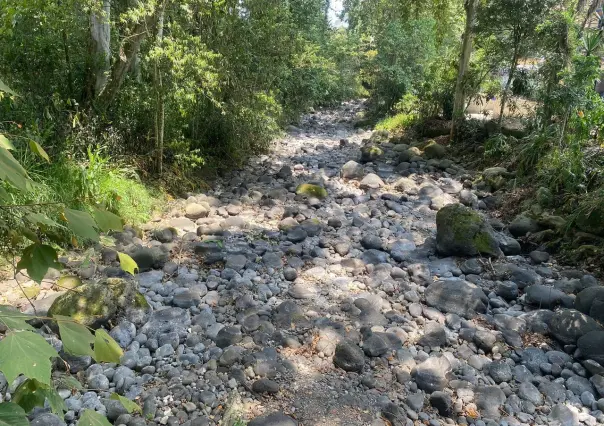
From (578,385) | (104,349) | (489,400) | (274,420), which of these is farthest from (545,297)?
(104,349)

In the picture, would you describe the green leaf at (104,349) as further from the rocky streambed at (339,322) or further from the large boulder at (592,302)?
the large boulder at (592,302)

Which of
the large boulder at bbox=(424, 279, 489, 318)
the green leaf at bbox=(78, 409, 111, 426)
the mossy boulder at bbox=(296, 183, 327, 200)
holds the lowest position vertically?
the large boulder at bbox=(424, 279, 489, 318)

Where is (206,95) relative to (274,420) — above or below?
above

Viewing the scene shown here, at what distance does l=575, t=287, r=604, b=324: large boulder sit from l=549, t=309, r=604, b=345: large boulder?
143mm

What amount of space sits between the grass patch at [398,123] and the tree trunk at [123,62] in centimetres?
751

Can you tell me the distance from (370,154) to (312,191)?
2.75m

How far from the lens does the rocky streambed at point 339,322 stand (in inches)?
119

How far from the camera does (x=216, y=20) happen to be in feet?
23.3

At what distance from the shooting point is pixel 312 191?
736 centimetres

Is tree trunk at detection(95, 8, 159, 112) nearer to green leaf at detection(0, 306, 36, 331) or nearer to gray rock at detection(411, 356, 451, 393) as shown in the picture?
gray rock at detection(411, 356, 451, 393)

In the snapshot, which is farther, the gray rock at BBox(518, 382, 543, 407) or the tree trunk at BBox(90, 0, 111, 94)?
the tree trunk at BBox(90, 0, 111, 94)

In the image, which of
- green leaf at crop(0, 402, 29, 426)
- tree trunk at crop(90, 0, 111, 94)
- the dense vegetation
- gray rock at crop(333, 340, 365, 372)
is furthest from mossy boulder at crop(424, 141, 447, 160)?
green leaf at crop(0, 402, 29, 426)

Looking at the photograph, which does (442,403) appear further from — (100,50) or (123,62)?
(100,50)

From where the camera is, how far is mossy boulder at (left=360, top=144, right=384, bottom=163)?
962 centimetres
